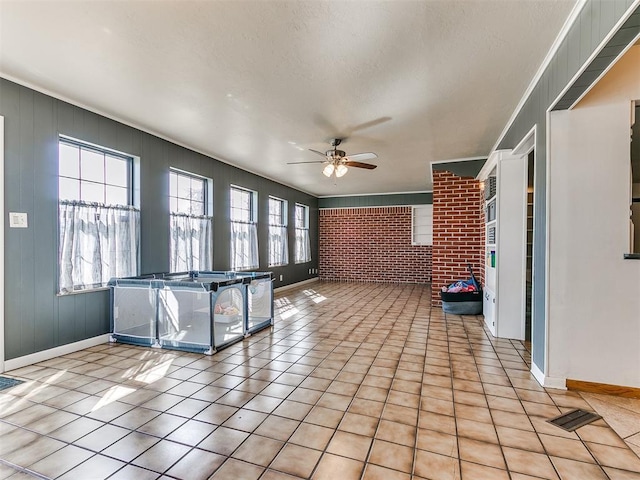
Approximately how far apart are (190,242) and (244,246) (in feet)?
4.91

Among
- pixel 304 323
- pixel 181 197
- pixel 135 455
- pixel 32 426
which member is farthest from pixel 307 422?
pixel 181 197

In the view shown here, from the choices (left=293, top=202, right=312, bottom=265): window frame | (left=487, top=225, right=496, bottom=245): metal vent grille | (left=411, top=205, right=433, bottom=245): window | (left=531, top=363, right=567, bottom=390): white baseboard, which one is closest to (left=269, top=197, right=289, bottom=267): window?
(left=293, top=202, right=312, bottom=265): window frame

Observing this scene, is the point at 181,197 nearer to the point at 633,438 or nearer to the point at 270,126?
the point at 270,126

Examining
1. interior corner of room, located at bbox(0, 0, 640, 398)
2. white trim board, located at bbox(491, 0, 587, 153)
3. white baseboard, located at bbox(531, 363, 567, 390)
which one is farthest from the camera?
white baseboard, located at bbox(531, 363, 567, 390)

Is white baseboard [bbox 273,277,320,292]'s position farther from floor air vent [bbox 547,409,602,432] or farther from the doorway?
floor air vent [bbox 547,409,602,432]

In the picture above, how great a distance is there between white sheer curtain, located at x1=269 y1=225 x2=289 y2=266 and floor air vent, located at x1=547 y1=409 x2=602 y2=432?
19.2ft

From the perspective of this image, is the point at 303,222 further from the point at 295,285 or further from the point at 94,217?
the point at 94,217

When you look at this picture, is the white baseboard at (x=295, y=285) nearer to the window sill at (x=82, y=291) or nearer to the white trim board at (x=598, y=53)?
the window sill at (x=82, y=291)

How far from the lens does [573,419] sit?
2.05m

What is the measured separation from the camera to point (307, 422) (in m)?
2.02

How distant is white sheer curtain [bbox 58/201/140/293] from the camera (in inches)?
128

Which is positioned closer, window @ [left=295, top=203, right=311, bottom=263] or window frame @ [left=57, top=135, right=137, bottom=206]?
window frame @ [left=57, top=135, right=137, bottom=206]

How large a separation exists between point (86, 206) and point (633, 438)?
4.91m

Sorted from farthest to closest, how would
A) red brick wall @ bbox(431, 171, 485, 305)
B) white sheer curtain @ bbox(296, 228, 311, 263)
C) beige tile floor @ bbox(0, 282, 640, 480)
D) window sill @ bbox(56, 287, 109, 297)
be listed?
1. white sheer curtain @ bbox(296, 228, 311, 263)
2. red brick wall @ bbox(431, 171, 485, 305)
3. window sill @ bbox(56, 287, 109, 297)
4. beige tile floor @ bbox(0, 282, 640, 480)
